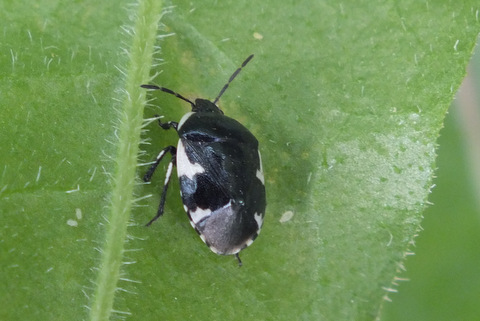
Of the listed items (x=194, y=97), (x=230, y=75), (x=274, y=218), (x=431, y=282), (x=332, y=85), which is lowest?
(x=431, y=282)

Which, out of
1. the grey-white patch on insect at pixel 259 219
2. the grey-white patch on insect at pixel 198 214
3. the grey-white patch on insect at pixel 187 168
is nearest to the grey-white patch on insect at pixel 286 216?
the grey-white patch on insect at pixel 259 219

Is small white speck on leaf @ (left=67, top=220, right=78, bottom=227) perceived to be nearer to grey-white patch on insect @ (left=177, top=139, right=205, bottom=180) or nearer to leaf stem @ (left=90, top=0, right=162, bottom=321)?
leaf stem @ (left=90, top=0, right=162, bottom=321)

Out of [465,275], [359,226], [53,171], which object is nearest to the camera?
[53,171]

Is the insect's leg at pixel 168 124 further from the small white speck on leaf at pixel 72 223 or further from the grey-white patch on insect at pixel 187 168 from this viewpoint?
the small white speck on leaf at pixel 72 223

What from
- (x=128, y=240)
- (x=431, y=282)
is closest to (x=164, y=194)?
(x=128, y=240)

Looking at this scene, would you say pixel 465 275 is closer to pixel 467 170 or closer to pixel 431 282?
pixel 431 282

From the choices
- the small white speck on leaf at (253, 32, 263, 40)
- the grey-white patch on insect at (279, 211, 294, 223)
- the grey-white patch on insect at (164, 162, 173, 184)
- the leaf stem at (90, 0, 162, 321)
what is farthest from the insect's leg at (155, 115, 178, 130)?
the grey-white patch on insect at (279, 211, 294, 223)
